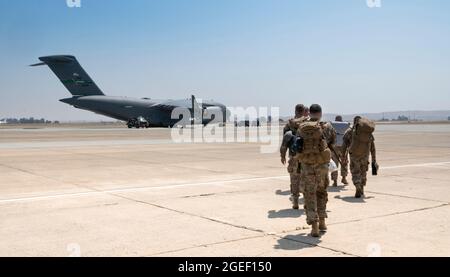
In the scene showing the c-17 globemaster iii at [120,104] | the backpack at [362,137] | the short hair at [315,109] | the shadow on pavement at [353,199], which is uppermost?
the c-17 globemaster iii at [120,104]

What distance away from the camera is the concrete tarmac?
5.59 meters

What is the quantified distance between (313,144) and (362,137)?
3.33 metres

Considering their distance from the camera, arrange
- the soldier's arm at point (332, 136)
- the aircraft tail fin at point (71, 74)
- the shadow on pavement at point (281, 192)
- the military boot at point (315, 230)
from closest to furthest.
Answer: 1. the military boot at point (315, 230)
2. the soldier's arm at point (332, 136)
3. the shadow on pavement at point (281, 192)
4. the aircraft tail fin at point (71, 74)

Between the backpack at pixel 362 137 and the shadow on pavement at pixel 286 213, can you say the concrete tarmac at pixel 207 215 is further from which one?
the backpack at pixel 362 137

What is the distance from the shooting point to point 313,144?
6.45 m

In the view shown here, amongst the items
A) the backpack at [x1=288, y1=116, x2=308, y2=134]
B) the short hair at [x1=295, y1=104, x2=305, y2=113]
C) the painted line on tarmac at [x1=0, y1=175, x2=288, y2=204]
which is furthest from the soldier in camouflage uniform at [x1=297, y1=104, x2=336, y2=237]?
the painted line on tarmac at [x1=0, y1=175, x2=288, y2=204]

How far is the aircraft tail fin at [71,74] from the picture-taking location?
2410 inches

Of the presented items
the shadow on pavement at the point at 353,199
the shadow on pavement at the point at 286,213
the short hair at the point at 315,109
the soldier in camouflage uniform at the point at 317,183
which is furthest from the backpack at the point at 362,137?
the soldier in camouflage uniform at the point at 317,183

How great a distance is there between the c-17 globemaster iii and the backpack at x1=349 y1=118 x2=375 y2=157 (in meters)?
52.9

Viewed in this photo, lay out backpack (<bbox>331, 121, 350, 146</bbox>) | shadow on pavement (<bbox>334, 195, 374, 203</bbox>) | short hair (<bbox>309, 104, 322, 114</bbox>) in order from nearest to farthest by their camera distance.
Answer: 1. short hair (<bbox>309, 104, 322, 114</bbox>)
2. shadow on pavement (<bbox>334, 195, 374, 203</bbox>)
3. backpack (<bbox>331, 121, 350, 146</bbox>)

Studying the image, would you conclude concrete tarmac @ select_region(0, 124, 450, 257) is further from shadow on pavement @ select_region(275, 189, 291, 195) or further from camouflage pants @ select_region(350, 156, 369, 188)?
camouflage pants @ select_region(350, 156, 369, 188)

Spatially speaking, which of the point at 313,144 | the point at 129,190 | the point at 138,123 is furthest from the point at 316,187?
the point at 138,123

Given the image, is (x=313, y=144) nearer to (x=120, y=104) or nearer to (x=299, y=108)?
(x=299, y=108)
